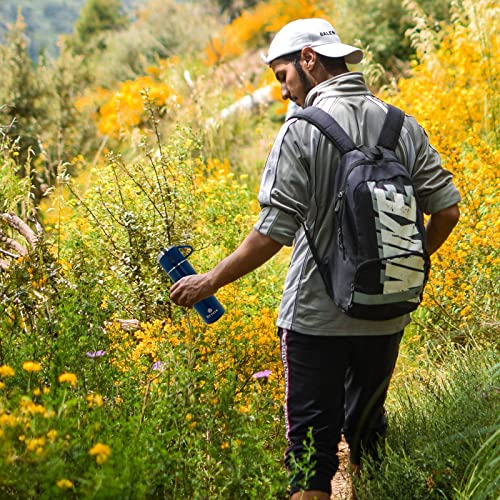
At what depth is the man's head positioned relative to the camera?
8.67ft

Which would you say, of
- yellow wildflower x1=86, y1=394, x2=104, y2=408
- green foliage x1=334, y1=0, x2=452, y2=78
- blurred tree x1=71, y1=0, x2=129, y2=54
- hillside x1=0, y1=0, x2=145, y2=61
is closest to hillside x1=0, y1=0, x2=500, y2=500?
yellow wildflower x1=86, y1=394, x2=104, y2=408

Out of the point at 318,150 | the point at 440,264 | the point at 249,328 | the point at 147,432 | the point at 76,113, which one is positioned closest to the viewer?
the point at 147,432

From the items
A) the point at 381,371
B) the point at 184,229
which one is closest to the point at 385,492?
the point at 381,371

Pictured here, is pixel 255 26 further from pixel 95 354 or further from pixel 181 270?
pixel 95 354

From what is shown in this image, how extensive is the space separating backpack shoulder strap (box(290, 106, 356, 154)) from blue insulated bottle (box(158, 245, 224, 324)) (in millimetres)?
737

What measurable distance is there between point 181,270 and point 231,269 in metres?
0.41

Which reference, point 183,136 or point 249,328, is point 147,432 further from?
point 183,136

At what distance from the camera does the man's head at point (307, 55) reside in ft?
8.67

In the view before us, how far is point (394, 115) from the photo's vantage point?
2639 mm

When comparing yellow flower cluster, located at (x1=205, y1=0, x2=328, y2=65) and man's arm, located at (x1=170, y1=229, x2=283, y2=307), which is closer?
man's arm, located at (x1=170, y1=229, x2=283, y2=307)

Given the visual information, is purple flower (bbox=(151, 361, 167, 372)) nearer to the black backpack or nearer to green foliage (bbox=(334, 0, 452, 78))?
the black backpack

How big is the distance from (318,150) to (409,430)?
138 cm

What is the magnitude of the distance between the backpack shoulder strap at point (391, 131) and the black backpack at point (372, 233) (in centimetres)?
5

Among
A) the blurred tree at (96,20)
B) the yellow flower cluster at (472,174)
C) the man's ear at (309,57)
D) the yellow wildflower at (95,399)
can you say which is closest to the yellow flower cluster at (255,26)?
the yellow flower cluster at (472,174)
